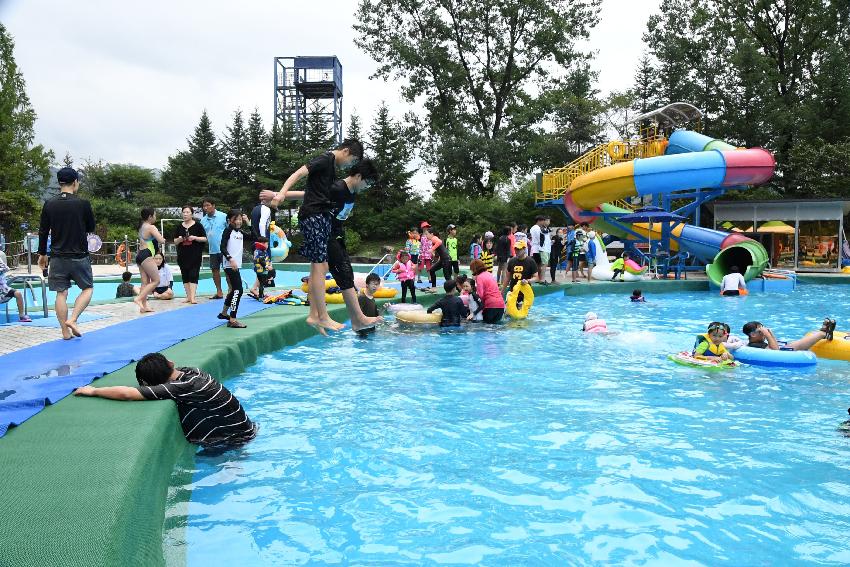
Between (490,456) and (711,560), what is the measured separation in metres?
1.90

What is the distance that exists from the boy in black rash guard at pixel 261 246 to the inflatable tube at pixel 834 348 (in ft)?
25.7

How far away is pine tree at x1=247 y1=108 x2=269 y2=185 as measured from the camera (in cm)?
3744

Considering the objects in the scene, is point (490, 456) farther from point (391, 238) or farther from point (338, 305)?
point (391, 238)

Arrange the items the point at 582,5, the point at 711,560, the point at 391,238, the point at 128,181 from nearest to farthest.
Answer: the point at 711,560, the point at 391,238, the point at 582,5, the point at 128,181

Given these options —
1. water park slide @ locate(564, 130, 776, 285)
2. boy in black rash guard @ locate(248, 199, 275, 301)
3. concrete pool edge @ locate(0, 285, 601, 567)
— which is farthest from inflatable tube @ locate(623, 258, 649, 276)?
concrete pool edge @ locate(0, 285, 601, 567)

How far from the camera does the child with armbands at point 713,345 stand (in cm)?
818

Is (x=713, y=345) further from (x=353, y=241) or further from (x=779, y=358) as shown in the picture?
(x=353, y=241)

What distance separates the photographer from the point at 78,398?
4.49 metres

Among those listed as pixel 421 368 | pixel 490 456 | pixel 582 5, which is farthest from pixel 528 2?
pixel 490 456

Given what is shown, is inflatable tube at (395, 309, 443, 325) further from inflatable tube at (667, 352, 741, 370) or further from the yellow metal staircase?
the yellow metal staircase

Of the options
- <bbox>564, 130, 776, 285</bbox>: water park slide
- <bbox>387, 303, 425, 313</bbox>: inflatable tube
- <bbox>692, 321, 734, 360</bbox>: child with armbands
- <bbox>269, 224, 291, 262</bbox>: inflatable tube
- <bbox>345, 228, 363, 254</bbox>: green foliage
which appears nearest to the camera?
<bbox>692, 321, 734, 360</bbox>: child with armbands

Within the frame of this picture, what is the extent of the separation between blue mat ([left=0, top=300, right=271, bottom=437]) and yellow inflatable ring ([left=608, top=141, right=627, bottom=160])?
17891 mm

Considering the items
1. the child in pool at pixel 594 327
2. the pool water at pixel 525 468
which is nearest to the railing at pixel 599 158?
the child in pool at pixel 594 327

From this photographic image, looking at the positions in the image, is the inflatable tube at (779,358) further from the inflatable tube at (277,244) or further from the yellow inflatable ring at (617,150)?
the yellow inflatable ring at (617,150)
